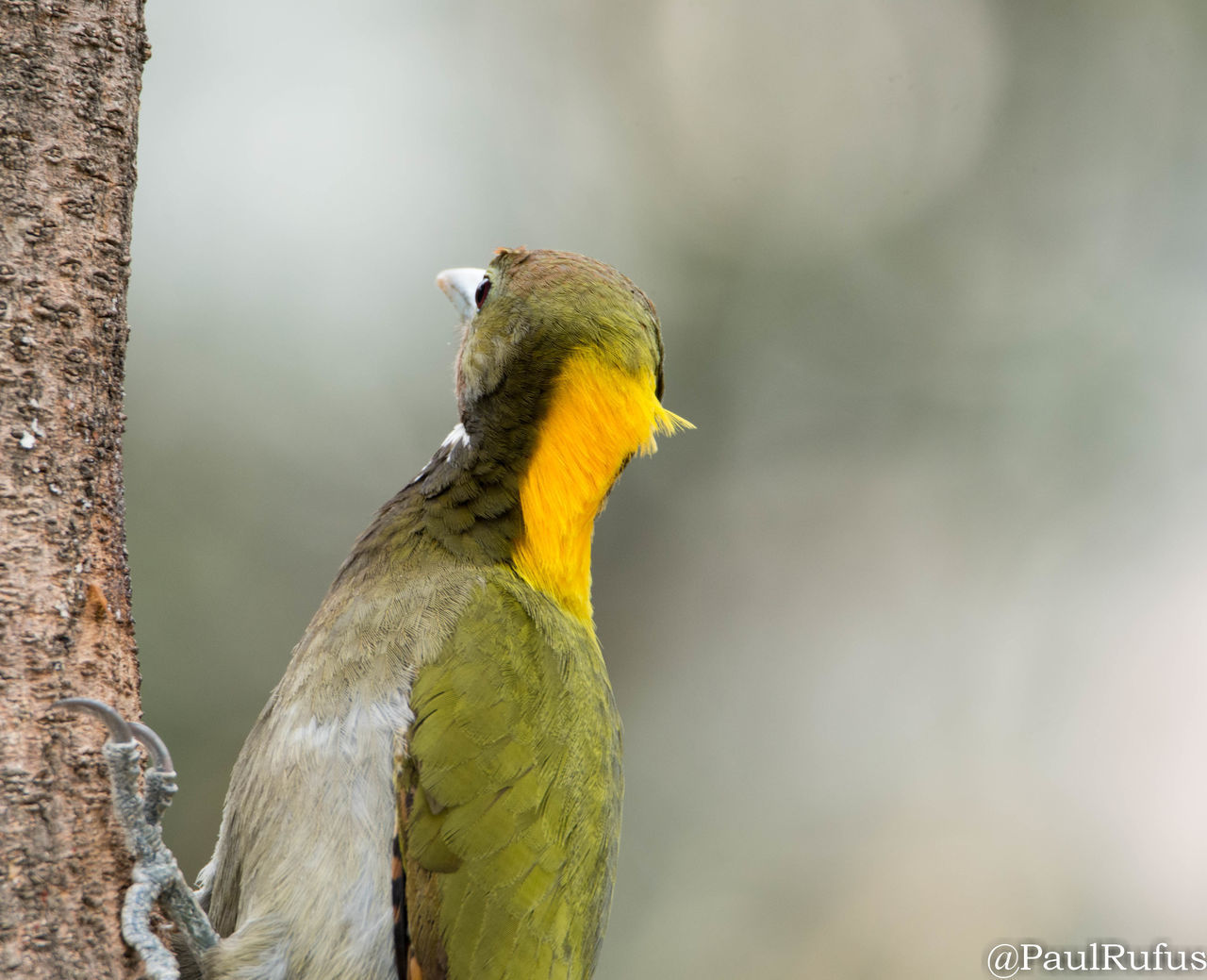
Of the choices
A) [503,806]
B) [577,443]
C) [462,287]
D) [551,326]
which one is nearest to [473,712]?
[503,806]

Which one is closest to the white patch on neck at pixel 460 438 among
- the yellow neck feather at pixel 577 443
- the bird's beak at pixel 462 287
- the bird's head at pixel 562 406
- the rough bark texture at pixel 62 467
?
the bird's head at pixel 562 406

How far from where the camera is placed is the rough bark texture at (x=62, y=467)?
201 centimetres

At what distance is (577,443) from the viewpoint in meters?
3.24

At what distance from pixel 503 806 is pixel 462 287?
1.81m

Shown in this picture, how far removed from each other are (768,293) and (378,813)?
6.31 meters

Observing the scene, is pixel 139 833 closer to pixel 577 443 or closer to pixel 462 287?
pixel 577 443

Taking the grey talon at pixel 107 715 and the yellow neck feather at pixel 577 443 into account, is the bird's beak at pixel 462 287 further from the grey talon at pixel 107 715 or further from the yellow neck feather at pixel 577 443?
the grey talon at pixel 107 715

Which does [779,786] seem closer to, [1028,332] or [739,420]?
[739,420]

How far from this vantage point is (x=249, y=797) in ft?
9.25

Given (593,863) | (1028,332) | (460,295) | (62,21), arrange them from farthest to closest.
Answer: (1028,332) → (460,295) → (593,863) → (62,21)

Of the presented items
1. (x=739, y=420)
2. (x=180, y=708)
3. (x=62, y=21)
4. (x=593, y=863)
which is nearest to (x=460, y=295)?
(x=62, y=21)

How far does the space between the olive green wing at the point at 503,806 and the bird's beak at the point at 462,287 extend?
1.14 meters

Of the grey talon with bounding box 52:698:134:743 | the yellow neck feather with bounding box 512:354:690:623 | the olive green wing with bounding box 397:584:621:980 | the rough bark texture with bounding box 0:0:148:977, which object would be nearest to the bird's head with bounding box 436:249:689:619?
the yellow neck feather with bounding box 512:354:690:623

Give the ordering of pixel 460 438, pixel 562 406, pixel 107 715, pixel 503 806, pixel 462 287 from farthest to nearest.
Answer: pixel 462 287, pixel 460 438, pixel 562 406, pixel 503 806, pixel 107 715
